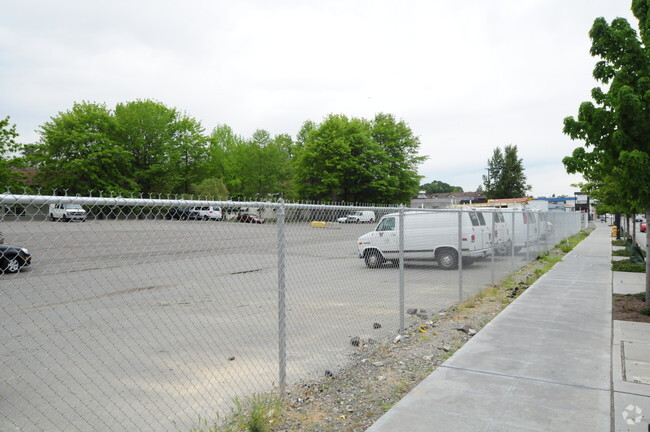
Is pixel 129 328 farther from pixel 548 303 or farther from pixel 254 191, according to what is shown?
pixel 254 191

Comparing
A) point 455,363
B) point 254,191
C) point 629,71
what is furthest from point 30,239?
point 254,191

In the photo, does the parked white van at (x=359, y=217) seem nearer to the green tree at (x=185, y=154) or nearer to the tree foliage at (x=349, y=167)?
the tree foliage at (x=349, y=167)

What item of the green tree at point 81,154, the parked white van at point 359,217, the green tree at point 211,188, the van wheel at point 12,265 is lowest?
the van wheel at point 12,265

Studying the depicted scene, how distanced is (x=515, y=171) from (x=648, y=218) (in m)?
103

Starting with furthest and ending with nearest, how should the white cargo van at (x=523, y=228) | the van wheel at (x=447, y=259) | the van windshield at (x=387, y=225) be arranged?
the white cargo van at (x=523, y=228) → the van wheel at (x=447, y=259) → the van windshield at (x=387, y=225)

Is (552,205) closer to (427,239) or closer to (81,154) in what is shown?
(81,154)

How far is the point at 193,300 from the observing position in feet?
20.0

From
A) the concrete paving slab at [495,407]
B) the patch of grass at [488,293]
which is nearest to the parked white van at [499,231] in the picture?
the patch of grass at [488,293]

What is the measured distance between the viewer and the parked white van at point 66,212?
111 inches

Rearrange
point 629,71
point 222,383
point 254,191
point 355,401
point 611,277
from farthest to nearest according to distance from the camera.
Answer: point 254,191
point 611,277
point 629,71
point 222,383
point 355,401

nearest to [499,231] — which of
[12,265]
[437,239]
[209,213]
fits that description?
[437,239]

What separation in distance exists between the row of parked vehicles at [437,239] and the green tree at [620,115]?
98.9 inches

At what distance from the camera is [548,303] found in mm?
8570

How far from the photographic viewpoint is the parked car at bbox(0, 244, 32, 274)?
283 cm
